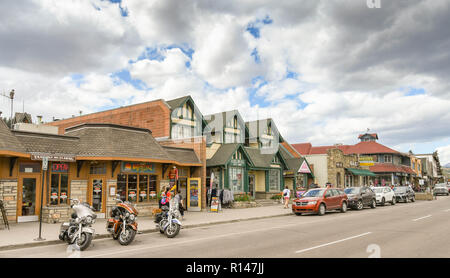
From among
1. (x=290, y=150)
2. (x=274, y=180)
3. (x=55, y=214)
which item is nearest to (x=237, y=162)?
(x=274, y=180)

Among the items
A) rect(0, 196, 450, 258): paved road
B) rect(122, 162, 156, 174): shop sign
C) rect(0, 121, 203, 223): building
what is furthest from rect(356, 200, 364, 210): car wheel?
rect(122, 162, 156, 174): shop sign

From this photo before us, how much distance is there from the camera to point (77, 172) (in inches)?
724

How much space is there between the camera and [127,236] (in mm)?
10758

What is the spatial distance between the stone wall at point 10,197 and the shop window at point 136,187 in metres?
4.83

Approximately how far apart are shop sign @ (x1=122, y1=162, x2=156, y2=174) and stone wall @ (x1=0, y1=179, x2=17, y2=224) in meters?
5.13

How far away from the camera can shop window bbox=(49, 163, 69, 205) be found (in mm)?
17484

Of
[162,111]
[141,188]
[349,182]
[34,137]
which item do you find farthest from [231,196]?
[349,182]

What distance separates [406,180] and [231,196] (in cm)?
5075

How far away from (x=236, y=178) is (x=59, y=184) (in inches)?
539

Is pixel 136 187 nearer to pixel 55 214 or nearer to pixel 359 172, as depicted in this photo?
pixel 55 214

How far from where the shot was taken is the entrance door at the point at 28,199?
1650 cm

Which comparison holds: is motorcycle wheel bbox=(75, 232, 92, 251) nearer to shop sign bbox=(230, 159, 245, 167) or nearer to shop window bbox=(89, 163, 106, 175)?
shop window bbox=(89, 163, 106, 175)

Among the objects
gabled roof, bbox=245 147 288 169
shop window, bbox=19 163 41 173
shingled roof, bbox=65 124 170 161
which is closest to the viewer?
shop window, bbox=19 163 41 173

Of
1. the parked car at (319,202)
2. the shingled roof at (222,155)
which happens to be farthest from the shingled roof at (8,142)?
the parked car at (319,202)
